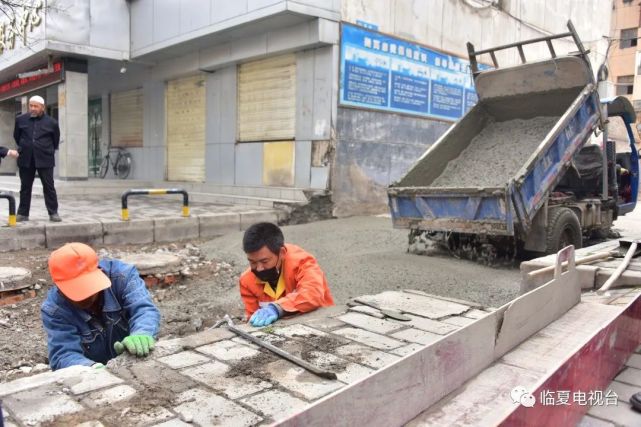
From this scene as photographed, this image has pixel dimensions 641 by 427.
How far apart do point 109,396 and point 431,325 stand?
1.77 metres

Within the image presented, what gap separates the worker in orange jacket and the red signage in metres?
11.8

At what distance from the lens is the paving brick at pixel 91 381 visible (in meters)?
2.08

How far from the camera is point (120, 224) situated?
800 cm

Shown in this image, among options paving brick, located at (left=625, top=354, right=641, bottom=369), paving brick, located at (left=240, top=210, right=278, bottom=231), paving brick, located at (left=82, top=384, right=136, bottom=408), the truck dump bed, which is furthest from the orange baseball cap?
paving brick, located at (left=240, top=210, right=278, bottom=231)

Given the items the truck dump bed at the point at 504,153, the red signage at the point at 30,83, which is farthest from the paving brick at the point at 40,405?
the red signage at the point at 30,83

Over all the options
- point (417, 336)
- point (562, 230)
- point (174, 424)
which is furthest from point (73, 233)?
point (562, 230)

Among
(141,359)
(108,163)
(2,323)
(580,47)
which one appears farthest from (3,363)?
(108,163)

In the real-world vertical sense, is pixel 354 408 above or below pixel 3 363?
above

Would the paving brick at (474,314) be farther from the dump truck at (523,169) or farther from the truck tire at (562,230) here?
the truck tire at (562,230)

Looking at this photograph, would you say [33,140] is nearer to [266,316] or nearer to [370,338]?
[266,316]

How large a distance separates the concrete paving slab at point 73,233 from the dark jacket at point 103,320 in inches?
195

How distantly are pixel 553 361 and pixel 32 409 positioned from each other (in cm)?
227

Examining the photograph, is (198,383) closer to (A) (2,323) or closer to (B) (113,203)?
(A) (2,323)

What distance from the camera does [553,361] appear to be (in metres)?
2.49
